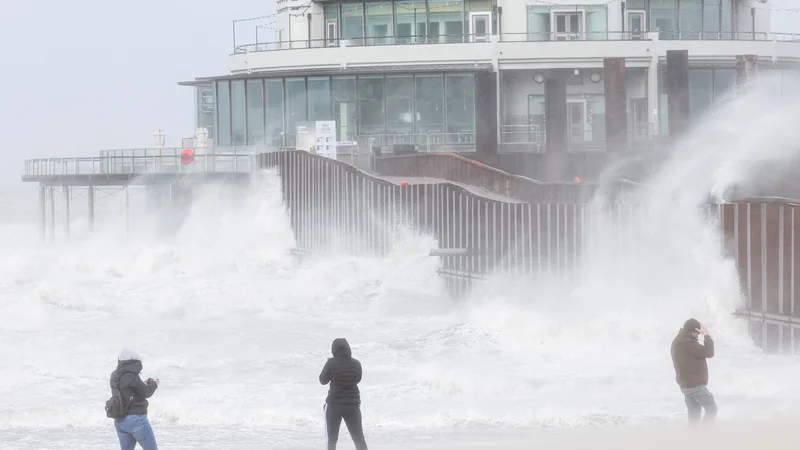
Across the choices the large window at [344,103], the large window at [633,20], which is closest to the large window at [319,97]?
the large window at [344,103]

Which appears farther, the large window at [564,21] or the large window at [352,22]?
the large window at [352,22]

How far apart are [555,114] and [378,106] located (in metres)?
10.9

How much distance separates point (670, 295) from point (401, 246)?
1010 cm

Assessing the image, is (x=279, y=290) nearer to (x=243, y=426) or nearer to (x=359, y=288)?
(x=359, y=288)

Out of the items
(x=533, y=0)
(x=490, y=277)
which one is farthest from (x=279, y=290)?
(x=533, y=0)

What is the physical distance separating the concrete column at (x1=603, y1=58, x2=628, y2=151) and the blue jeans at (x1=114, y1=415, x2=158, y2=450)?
27.6 meters

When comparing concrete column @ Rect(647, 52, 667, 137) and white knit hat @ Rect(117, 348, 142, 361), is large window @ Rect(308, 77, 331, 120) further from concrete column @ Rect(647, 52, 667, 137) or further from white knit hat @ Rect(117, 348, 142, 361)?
white knit hat @ Rect(117, 348, 142, 361)

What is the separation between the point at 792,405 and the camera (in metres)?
15.7

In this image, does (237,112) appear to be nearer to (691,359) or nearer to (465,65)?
(465,65)

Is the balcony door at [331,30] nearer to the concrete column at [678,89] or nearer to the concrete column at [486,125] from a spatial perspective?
the concrete column at [486,125]

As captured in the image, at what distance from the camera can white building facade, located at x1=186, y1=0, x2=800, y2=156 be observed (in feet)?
157

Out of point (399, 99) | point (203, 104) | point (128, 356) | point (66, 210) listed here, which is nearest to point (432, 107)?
point (399, 99)

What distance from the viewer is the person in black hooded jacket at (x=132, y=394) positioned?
1224cm

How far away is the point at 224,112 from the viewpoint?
49781mm
